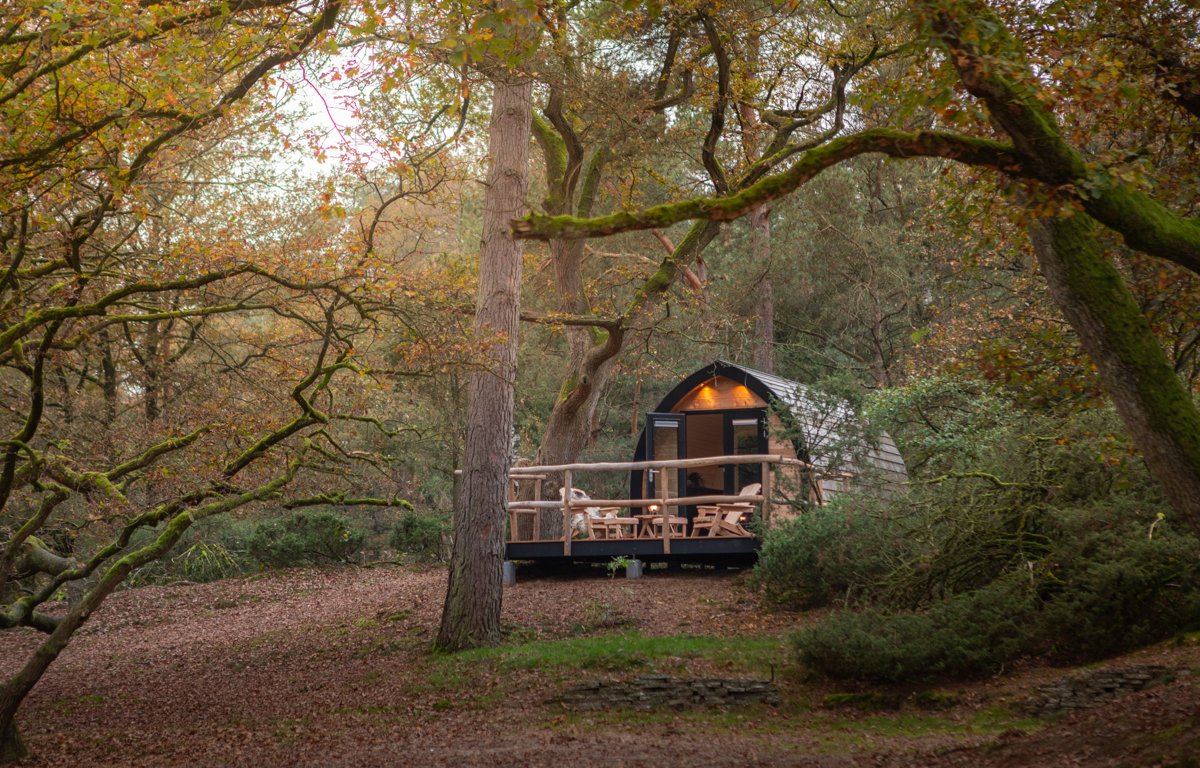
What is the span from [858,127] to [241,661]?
1637 centimetres

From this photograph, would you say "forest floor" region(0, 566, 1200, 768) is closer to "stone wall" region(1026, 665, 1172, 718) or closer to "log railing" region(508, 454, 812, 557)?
"stone wall" region(1026, 665, 1172, 718)

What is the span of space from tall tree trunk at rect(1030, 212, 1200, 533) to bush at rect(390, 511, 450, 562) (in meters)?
15.8

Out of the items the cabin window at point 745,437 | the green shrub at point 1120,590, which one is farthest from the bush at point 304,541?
the green shrub at point 1120,590

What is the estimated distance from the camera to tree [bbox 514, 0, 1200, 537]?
173 inches

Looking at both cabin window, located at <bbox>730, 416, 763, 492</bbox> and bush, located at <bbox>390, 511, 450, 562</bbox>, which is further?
bush, located at <bbox>390, 511, 450, 562</bbox>

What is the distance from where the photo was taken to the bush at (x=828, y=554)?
Answer: 10.3 m

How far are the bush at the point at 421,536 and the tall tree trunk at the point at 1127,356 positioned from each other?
51.7ft

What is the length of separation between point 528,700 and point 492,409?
3.52 meters

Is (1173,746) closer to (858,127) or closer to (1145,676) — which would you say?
(1145,676)

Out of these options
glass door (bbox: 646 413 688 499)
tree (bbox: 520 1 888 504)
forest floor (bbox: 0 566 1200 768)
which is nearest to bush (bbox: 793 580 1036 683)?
forest floor (bbox: 0 566 1200 768)

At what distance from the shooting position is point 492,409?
1071cm

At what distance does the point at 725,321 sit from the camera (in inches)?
643

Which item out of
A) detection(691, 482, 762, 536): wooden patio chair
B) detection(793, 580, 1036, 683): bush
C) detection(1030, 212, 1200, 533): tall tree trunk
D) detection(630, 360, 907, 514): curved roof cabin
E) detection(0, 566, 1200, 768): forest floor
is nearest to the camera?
detection(1030, 212, 1200, 533): tall tree trunk

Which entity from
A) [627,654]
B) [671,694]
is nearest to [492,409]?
[627,654]
